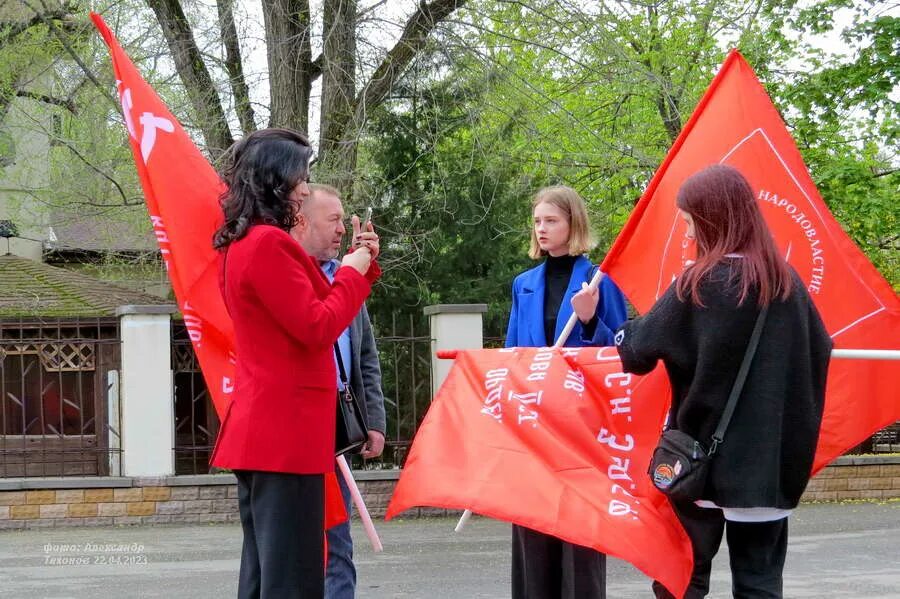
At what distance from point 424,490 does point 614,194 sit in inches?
782

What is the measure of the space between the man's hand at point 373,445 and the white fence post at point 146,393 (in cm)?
637

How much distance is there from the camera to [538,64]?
16.0m

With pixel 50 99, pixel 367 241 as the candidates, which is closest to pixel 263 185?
pixel 367 241

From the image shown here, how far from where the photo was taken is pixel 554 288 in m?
5.19

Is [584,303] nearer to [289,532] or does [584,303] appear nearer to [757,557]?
[757,557]

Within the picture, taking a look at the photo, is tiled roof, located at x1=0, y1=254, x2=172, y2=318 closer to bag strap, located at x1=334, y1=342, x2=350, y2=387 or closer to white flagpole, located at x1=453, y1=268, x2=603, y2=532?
bag strap, located at x1=334, y1=342, x2=350, y2=387

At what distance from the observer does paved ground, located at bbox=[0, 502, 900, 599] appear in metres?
7.46

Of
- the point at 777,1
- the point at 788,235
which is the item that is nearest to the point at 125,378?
the point at 788,235

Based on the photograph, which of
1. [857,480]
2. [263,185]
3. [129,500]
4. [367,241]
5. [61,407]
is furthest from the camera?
[857,480]

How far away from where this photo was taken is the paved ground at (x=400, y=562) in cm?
746

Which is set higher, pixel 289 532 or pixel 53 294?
pixel 53 294

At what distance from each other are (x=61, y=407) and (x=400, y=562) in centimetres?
522

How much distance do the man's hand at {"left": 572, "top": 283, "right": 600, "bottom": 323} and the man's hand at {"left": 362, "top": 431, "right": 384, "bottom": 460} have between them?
1081mm

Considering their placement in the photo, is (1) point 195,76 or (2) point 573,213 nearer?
(2) point 573,213
